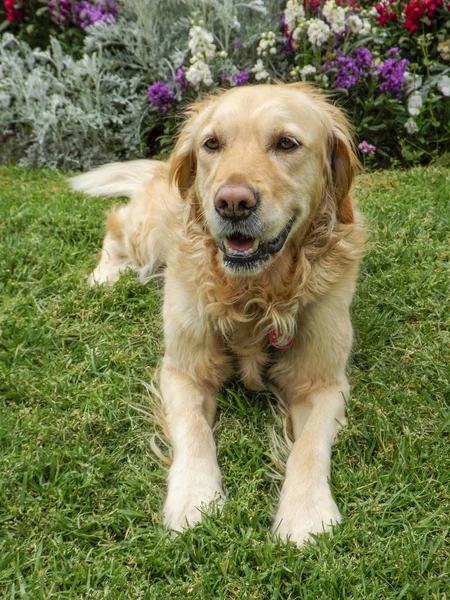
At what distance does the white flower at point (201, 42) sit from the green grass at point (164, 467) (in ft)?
6.81

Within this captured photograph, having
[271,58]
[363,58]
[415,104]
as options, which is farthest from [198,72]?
[415,104]

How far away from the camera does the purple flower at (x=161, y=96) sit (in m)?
5.11

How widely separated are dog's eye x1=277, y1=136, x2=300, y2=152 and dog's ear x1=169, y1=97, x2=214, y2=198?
0.48 metres

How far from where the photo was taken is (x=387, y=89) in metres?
4.81

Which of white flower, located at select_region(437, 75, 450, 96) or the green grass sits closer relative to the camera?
the green grass

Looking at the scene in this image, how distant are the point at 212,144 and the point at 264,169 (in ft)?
1.08

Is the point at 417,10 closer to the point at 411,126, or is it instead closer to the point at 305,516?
the point at 411,126

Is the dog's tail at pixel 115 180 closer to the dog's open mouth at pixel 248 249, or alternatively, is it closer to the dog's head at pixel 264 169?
the dog's head at pixel 264 169

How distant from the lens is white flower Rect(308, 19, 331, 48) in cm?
458

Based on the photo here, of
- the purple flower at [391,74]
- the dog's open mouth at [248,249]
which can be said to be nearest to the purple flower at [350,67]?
the purple flower at [391,74]

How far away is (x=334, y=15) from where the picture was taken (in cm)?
457

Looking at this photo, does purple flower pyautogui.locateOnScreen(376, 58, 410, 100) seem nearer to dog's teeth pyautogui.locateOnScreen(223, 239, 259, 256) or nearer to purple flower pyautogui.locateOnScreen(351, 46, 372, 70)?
purple flower pyautogui.locateOnScreen(351, 46, 372, 70)

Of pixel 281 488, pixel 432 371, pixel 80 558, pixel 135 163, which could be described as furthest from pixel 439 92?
pixel 80 558

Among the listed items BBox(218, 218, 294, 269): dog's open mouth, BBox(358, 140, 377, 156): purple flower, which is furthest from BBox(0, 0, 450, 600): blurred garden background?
BBox(218, 218, 294, 269): dog's open mouth
